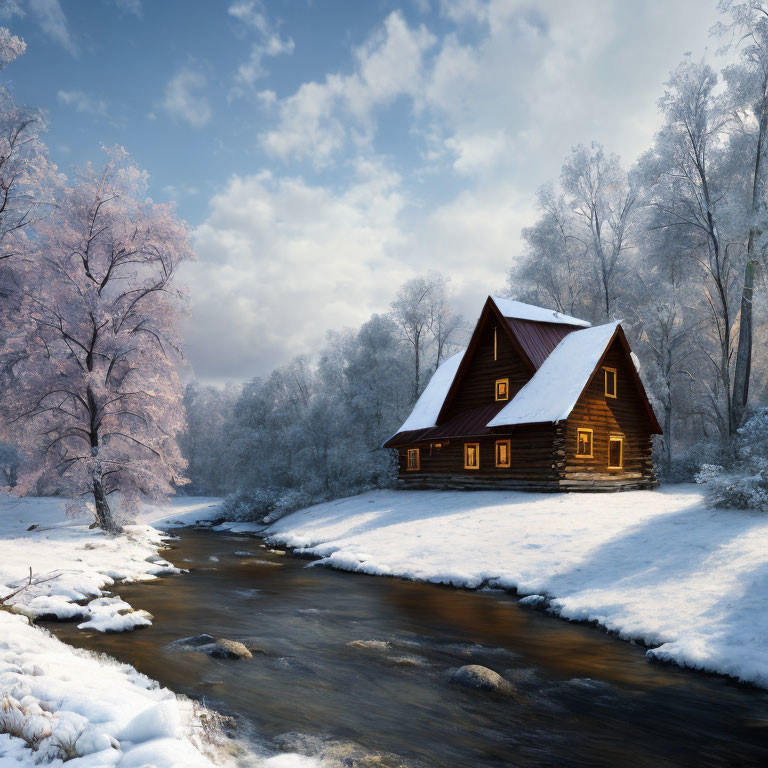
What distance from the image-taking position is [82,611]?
35.3 feet

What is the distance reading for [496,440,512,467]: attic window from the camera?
27.6 metres

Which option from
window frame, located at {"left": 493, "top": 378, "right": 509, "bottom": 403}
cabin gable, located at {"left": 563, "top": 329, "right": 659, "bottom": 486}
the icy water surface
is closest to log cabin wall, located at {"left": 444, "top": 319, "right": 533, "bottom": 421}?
window frame, located at {"left": 493, "top": 378, "right": 509, "bottom": 403}

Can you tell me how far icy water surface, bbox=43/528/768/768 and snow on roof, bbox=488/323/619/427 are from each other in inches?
529

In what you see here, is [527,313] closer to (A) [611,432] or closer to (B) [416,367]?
(A) [611,432]

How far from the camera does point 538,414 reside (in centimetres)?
2523

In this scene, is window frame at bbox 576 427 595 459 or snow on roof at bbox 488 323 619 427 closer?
snow on roof at bbox 488 323 619 427

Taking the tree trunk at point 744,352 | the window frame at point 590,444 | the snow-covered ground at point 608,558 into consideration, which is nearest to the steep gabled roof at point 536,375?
the window frame at point 590,444

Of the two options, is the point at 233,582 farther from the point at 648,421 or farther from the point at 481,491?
the point at 648,421

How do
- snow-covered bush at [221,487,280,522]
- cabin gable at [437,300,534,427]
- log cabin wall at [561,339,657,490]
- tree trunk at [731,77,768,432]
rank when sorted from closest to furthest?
log cabin wall at [561,339,657,490], tree trunk at [731,77,768,432], cabin gable at [437,300,534,427], snow-covered bush at [221,487,280,522]

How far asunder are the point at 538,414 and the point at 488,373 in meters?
5.83

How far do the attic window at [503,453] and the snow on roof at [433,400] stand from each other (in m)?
5.01

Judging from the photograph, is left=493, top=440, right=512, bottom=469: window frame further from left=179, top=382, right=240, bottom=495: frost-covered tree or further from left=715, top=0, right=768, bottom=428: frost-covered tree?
left=179, top=382, right=240, bottom=495: frost-covered tree

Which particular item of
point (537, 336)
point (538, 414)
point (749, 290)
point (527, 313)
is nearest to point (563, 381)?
point (538, 414)

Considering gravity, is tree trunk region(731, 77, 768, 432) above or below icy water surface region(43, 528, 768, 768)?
above
